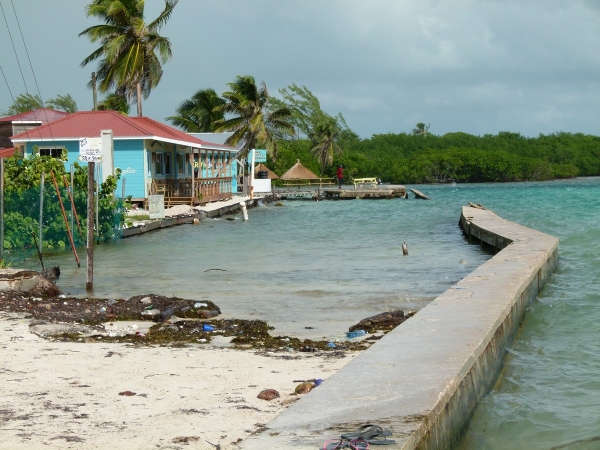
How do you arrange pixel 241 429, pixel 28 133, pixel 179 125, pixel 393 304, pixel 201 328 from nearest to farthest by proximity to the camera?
pixel 241 429, pixel 201 328, pixel 393 304, pixel 28 133, pixel 179 125

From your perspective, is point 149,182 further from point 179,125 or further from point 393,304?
point 179,125

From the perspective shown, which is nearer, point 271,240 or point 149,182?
point 271,240

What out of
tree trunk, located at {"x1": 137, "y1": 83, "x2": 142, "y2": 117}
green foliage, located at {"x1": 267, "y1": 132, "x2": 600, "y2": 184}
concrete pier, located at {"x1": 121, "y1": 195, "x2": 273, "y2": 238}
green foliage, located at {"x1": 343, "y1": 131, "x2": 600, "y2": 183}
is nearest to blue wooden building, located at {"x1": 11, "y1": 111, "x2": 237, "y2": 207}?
concrete pier, located at {"x1": 121, "y1": 195, "x2": 273, "y2": 238}

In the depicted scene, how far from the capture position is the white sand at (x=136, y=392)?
17.9ft

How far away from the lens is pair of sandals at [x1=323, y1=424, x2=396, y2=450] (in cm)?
440

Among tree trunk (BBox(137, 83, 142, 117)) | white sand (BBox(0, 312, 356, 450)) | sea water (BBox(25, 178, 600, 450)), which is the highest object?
tree trunk (BBox(137, 83, 142, 117))

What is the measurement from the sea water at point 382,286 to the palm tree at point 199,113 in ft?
115

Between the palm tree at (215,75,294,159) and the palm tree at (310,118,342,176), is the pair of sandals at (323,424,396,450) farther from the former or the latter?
the palm tree at (310,118,342,176)

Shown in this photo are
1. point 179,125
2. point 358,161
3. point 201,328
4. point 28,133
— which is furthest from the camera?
point 358,161

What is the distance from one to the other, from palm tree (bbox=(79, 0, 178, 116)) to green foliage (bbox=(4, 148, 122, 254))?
26.0 metres

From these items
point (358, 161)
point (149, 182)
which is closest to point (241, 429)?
point (149, 182)

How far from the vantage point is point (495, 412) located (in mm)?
6836

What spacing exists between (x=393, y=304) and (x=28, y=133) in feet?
86.2

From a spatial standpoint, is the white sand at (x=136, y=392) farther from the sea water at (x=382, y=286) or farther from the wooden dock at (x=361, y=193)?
the wooden dock at (x=361, y=193)
